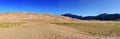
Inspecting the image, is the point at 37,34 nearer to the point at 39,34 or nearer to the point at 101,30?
the point at 39,34

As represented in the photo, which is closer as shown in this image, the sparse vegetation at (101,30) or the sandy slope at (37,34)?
the sandy slope at (37,34)

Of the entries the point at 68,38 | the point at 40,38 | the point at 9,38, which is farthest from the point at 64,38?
the point at 9,38

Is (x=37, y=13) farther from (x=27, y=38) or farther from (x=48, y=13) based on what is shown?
(x=27, y=38)

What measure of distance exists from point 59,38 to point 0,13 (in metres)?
67.0

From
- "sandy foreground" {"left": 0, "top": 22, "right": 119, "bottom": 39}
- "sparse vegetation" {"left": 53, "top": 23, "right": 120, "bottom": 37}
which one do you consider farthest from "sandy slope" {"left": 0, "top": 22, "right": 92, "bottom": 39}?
"sparse vegetation" {"left": 53, "top": 23, "right": 120, "bottom": 37}

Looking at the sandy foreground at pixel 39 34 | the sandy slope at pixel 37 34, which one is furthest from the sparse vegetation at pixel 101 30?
the sandy slope at pixel 37 34

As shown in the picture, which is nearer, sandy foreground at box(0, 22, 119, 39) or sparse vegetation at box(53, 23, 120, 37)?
sandy foreground at box(0, 22, 119, 39)

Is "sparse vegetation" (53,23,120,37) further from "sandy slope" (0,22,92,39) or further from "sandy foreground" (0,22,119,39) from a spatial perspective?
"sandy slope" (0,22,92,39)

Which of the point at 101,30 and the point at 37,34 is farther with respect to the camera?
the point at 101,30

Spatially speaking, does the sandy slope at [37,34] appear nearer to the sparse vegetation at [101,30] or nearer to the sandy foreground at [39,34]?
the sandy foreground at [39,34]

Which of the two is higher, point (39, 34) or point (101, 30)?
point (39, 34)

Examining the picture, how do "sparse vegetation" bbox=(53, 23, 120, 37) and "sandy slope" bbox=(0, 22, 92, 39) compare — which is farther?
"sparse vegetation" bbox=(53, 23, 120, 37)

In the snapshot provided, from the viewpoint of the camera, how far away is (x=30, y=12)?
85.2 metres

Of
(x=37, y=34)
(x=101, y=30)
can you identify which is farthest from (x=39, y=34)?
(x=101, y=30)
